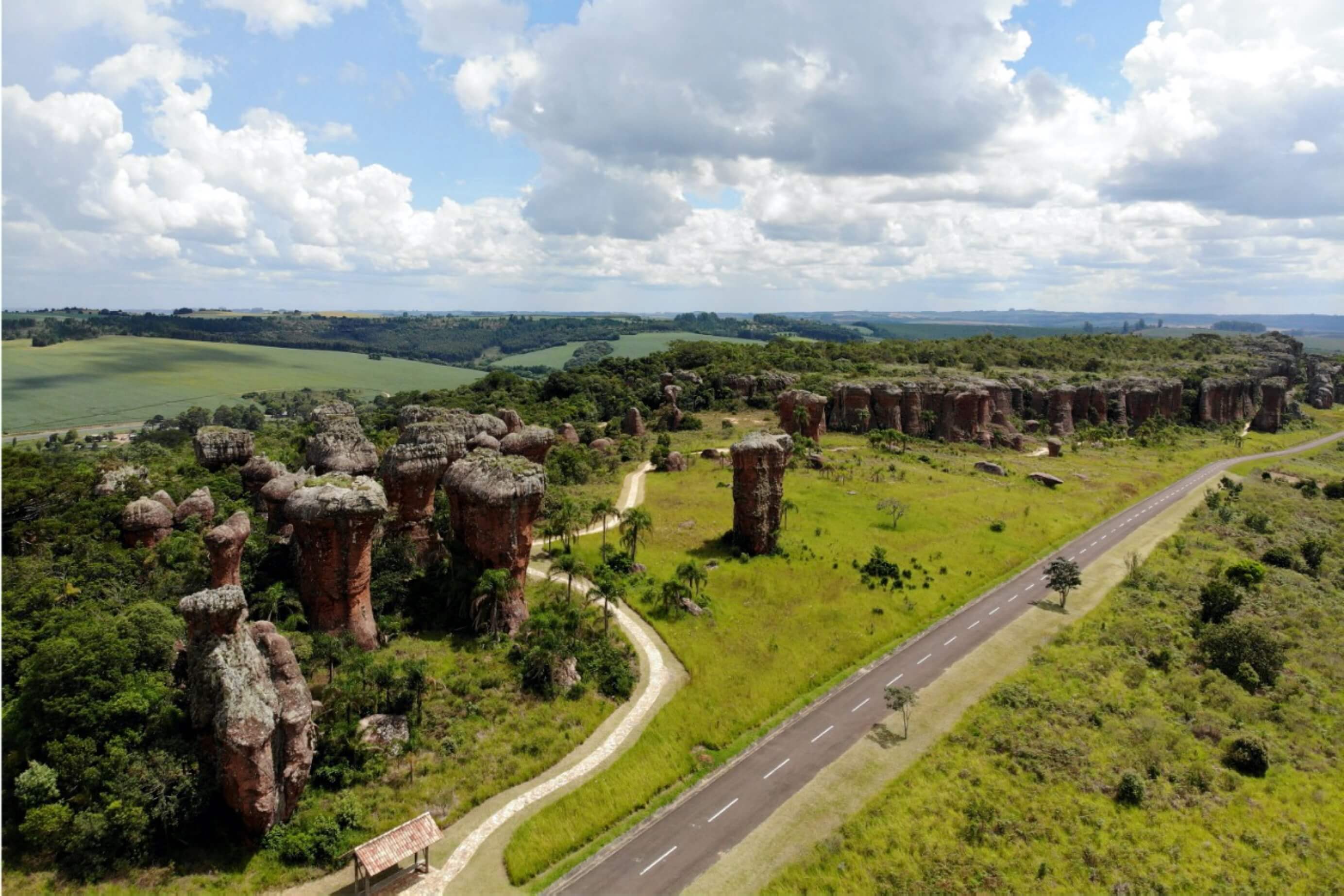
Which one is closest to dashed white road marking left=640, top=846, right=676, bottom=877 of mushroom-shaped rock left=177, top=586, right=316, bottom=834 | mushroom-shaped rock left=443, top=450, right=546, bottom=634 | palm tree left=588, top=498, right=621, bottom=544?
mushroom-shaped rock left=177, top=586, right=316, bottom=834

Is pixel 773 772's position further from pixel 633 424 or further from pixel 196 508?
pixel 633 424

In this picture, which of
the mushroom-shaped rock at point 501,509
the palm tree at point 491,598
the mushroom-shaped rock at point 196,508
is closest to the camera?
the palm tree at point 491,598

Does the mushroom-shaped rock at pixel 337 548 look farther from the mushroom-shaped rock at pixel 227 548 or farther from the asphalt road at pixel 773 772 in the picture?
the asphalt road at pixel 773 772

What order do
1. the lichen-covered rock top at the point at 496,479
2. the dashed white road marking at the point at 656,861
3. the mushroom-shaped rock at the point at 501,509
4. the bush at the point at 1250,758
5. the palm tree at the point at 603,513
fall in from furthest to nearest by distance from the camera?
the palm tree at the point at 603,513, the mushroom-shaped rock at the point at 501,509, the lichen-covered rock top at the point at 496,479, the bush at the point at 1250,758, the dashed white road marking at the point at 656,861

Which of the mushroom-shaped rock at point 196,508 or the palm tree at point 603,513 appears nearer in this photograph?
the mushroom-shaped rock at point 196,508

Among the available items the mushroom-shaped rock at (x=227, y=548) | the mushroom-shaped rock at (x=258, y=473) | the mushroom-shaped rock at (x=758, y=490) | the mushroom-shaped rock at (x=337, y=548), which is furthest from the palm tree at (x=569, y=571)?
the mushroom-shaped rock at (x=258, y=473)
